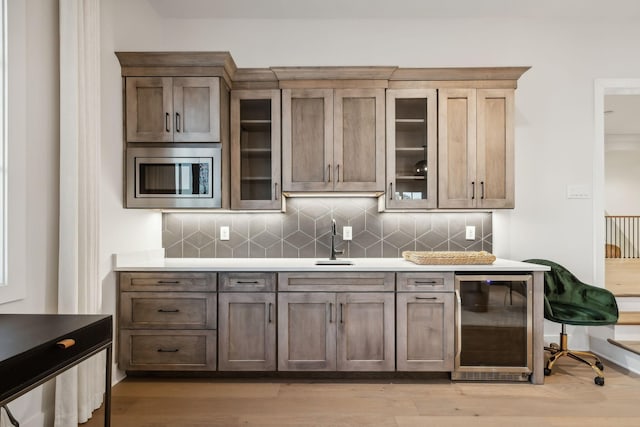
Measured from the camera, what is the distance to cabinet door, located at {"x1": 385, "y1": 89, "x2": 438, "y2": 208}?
115 inches

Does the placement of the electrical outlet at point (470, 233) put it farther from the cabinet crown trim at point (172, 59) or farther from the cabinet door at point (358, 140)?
the cabinet crown trim at point (172, 59)

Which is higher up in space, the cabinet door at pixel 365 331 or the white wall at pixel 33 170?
the white wall at pixel 33 170

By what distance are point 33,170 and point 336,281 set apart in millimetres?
1886

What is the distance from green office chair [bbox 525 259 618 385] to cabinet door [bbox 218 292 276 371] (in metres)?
2.01

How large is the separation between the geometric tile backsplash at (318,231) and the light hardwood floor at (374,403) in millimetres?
1064

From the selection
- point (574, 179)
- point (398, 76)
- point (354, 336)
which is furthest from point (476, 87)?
point (354, 336)

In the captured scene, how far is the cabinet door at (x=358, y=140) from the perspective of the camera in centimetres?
292

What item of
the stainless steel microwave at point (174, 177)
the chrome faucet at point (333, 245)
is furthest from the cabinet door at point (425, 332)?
the stainless steel microwave at point (174, 177)

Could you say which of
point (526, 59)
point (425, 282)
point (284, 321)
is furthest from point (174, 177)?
point (526, 59)

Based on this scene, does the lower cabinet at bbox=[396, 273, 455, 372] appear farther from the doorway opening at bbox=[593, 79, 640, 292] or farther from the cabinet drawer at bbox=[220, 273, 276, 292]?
the doorway opening at bbox=[593, 79, 640, 292]

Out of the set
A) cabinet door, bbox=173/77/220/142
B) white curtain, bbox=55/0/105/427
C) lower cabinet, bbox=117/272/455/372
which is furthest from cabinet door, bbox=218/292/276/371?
cabinet door, bbox=173/77/220/142

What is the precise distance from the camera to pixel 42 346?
117cm

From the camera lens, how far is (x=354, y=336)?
8.64ft

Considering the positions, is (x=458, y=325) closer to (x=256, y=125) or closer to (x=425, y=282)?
(x=425, y=282)
